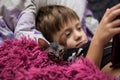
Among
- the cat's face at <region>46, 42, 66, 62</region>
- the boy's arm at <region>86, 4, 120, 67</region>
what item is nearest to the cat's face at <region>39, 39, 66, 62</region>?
the cat's face at <region>46, 42, 66, 62</region>

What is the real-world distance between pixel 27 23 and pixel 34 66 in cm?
45

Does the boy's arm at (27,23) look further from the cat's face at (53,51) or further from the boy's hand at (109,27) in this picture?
the boy's hand at (109,27)

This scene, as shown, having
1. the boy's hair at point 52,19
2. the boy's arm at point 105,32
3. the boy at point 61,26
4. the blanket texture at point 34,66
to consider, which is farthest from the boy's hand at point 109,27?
the boy's hair at point 52,19

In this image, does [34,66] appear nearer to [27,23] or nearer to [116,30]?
[116,30]

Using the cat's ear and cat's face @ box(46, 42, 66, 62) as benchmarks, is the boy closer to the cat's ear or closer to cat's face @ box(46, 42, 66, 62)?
the cat's ear

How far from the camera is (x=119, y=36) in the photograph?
2.90 ft

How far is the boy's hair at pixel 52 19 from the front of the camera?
4.12 feet

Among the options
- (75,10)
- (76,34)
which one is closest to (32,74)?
(76,34)

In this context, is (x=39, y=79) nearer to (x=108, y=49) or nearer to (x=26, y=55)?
(x=26, y=55)

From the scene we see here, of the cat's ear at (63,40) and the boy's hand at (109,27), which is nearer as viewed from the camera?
the boy's hand at (109,27)

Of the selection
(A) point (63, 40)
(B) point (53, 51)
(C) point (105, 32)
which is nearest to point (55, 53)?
(B) point (53, 51)

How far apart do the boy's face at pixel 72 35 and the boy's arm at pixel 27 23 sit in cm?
9

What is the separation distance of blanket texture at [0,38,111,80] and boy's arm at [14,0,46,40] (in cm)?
25

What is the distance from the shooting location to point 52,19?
50.3 inches
